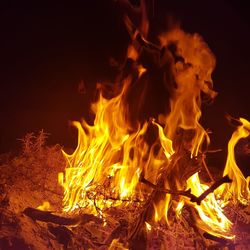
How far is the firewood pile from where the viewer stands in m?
2.82

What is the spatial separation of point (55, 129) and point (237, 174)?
7.95 feet

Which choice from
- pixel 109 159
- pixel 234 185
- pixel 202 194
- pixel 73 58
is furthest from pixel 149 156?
pixel 73 58

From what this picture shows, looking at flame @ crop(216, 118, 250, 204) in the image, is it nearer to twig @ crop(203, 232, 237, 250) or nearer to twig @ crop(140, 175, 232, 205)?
twig @ crop(203, 232, 237, 250)

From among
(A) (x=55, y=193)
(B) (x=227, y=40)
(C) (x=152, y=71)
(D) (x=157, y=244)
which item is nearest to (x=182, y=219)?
(D) (x=157, y=244)

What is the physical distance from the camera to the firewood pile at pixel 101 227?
2.82m

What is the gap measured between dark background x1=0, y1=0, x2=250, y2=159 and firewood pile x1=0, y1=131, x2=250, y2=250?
174 cm

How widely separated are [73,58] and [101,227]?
9.08 ft

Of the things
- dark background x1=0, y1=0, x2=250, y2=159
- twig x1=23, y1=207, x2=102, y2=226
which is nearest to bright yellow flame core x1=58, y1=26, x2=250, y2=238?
twig x1=23, y1=207, x2=102, y2=226

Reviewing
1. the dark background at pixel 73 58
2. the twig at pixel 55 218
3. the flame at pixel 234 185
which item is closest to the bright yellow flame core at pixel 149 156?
the flame at pixel 234 185

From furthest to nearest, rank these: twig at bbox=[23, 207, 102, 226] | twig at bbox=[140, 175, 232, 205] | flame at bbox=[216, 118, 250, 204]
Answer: flame at bbox=[216, 118, 250, 204] < twig at bbox=[23, 207, 102, 226] < twig at bbox=[140, 175, 232, 205]

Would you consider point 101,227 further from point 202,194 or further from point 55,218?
point 202,194

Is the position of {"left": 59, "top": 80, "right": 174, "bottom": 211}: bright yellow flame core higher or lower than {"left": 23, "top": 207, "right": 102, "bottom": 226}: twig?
higher

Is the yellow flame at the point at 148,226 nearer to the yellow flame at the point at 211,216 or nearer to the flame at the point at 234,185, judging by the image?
the yellow flame at the point at 211,216

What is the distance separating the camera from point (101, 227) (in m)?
3.05
